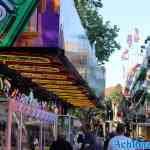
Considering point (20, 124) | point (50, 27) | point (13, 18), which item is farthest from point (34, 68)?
point (50, 27)

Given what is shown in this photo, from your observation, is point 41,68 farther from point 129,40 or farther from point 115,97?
point 115,97

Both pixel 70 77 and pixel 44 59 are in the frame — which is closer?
pixel 44 59

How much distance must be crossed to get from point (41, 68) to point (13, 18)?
102 inches

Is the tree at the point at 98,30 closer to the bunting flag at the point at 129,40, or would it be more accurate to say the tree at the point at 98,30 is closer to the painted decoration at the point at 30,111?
the bunting flag at the point at 129,40

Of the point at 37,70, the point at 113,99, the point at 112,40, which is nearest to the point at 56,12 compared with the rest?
the point at 37,70

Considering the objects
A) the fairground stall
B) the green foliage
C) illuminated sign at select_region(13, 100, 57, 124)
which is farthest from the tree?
the green foliage

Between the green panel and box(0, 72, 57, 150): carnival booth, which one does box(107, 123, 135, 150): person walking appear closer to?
box(0, 72, 57, 150): carnival booth

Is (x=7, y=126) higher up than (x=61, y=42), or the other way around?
(x=61, y=42)

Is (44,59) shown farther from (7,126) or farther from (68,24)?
(7,126)

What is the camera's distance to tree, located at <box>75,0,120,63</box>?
124ft

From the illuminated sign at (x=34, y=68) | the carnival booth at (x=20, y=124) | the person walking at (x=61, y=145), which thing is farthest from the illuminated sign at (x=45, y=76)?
the person walking at (x=61, y=145)

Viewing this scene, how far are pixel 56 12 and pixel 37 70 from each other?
320 centimetres

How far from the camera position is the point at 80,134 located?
73.2ft

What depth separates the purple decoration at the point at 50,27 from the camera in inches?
375
